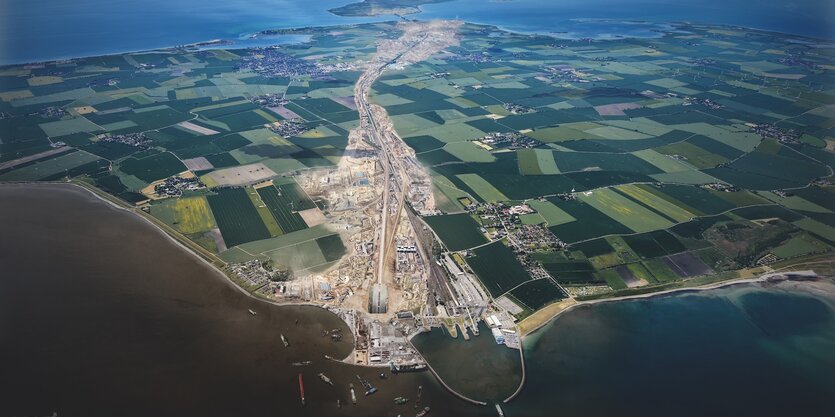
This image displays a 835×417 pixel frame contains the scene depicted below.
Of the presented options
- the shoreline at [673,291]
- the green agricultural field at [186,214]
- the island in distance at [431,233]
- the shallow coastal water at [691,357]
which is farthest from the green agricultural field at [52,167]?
the shallow coastal water at [691,357]

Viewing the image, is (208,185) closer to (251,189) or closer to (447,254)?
(251,189)

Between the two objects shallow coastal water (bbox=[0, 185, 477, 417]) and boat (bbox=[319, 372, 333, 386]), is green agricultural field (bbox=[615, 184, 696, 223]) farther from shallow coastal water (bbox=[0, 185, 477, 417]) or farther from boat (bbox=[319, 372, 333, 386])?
boat (bbox=[319, 372, 333, 386])

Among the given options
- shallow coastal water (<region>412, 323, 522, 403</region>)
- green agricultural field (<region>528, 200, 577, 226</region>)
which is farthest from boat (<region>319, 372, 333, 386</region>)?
green agricultural field (<region>528, 200, 577, 226</region>)

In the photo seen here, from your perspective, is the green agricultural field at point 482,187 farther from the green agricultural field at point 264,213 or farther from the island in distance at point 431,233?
the green agricultural field at point 264,213

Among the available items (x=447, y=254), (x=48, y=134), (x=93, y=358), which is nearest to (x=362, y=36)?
(x=48, y=134)

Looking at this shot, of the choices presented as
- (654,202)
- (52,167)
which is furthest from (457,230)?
(52,167)

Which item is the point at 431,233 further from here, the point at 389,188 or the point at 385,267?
→ the point at 389,188

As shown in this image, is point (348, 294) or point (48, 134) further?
point (48, 134)
